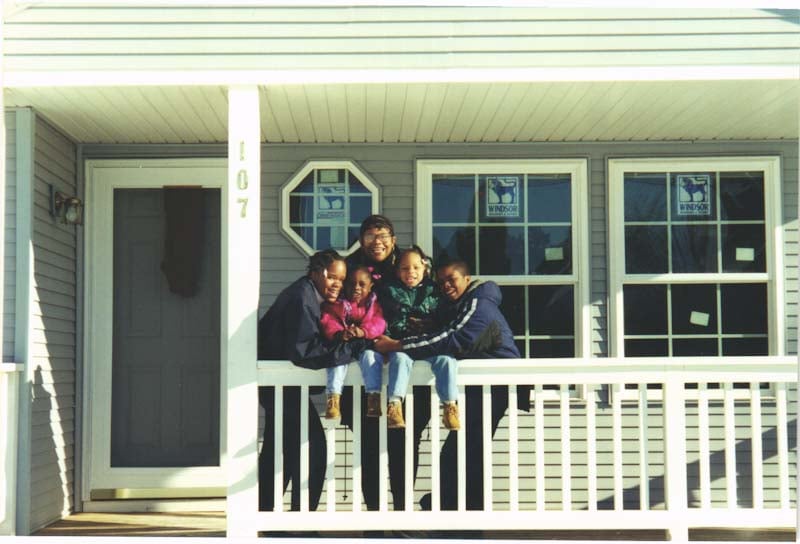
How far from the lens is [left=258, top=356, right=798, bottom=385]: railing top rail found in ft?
16.9

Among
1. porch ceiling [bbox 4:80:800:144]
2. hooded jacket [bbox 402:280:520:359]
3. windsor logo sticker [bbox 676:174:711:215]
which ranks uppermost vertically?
porch ceiling [bbox 4:80:800:144]

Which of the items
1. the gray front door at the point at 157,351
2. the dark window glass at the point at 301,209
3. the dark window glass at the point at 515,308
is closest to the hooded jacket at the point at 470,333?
the dark window glass at the point at 515,308

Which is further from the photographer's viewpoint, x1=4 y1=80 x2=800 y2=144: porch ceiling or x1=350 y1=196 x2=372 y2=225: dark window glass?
x1=350 y1=196 x2=372 y2=225: dark window glass

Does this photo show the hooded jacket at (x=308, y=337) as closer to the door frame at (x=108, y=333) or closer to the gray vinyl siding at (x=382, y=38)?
the gray vinyl siding at (x=382, y=38)

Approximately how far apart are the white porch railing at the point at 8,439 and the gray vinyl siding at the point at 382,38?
1748mm

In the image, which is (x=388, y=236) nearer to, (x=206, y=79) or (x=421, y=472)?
Answer: (x=206, y=79)

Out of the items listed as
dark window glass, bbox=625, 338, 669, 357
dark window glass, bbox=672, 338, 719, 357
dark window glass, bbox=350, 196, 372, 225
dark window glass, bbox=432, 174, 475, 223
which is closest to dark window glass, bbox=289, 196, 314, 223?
dark window glass, bbox=350, 196, 372, 225

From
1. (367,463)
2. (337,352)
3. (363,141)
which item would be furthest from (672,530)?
(363,141)

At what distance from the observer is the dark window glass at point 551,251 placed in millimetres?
6770

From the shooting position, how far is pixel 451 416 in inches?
196

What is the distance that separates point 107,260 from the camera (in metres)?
6.79

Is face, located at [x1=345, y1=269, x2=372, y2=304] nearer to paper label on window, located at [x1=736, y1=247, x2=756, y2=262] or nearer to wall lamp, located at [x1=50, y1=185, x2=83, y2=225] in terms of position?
wall lamp, located at [x1=50, y1=185, x2=83, y2=225]

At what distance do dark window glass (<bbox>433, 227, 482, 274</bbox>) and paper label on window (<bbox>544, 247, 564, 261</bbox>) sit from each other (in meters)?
0.49

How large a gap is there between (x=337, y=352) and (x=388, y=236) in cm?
74
